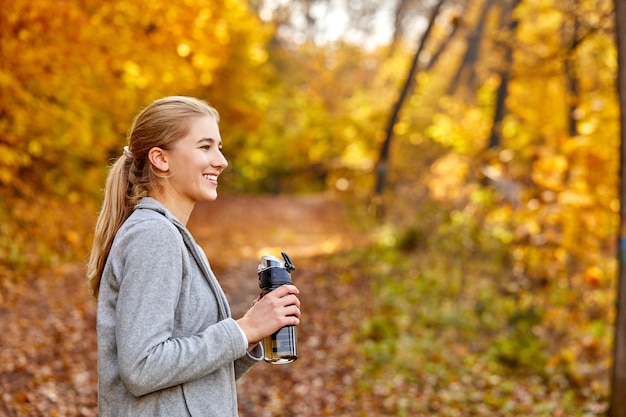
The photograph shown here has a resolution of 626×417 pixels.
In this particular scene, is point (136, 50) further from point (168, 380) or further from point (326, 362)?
point (168, 380)

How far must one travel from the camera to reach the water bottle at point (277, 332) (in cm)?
212

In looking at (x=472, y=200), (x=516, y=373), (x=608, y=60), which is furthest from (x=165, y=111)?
(x=608, y=60)

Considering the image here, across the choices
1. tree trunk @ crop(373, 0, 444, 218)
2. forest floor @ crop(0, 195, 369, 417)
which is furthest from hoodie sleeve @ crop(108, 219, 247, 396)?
tree trunk @ crop(373, 0, 444, 218)

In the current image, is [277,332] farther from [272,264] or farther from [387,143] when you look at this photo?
[387,143]

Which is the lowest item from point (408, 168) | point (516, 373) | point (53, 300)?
point (516, 373)

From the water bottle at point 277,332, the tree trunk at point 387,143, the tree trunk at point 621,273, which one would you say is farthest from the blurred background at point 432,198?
the water bottle at point 277,332

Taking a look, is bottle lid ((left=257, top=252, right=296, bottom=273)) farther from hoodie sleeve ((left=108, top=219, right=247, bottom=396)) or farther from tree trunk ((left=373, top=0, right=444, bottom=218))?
tree trunk ((left=373, top=0, right=444, bottom=218))

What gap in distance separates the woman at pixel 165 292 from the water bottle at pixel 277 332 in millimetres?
56

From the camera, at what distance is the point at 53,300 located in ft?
30.2

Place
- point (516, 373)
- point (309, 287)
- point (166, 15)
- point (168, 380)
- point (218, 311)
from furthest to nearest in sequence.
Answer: point (309, 287)
point (166, 15)
point (516, 373)
point (218, 311)
point (168, 380)

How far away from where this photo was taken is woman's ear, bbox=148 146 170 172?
2.14 metres

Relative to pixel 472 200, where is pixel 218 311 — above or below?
below

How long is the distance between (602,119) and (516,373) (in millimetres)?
6432

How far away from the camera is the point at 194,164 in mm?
2152
